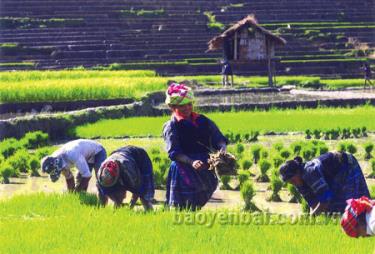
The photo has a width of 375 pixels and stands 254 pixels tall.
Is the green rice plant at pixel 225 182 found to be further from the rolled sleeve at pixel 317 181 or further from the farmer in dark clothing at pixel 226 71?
the farmer in dark clothing at pixel 226 71

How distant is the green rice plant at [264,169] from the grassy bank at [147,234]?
322cm

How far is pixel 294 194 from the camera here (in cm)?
820

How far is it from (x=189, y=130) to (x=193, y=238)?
4.63ft

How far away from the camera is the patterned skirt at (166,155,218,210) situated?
22.4 ft

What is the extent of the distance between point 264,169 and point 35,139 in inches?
220

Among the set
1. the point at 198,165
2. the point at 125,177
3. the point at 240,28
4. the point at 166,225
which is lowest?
the point at 166,225

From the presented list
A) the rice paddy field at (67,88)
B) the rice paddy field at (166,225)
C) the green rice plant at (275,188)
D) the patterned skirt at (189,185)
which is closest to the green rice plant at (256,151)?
the rice paddy field at (166,225)

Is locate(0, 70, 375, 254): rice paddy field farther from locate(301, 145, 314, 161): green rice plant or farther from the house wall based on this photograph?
the house wall

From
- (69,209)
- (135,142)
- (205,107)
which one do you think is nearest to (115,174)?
(69,209)

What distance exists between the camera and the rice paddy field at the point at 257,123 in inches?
581

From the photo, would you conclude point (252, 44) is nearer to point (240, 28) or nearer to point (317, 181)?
point (240, 28)

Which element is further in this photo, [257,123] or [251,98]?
[251,98]

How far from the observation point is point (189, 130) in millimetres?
6863

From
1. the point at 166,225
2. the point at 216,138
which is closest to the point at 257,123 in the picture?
the point at 216,138
